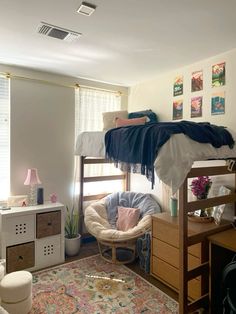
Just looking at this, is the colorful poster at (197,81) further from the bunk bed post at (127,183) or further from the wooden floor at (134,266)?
the wooden floor at (134,266)

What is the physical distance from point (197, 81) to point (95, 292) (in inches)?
103

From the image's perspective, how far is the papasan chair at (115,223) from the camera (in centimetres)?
287

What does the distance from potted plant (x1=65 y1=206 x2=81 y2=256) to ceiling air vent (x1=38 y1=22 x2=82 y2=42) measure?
2.33 metres

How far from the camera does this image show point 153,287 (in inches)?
98.1

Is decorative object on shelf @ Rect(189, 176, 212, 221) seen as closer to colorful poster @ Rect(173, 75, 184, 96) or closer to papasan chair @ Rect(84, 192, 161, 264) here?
papasan chair @ Rect(84, 192, 161, 264)

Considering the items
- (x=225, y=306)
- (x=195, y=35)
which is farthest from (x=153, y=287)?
(x=195, y=35)

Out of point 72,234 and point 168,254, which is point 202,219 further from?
point 72,234

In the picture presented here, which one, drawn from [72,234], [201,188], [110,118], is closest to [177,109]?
[110,118]

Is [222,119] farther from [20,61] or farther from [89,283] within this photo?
[20,61]

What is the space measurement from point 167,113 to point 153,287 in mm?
2178

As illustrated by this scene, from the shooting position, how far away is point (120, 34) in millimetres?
2172

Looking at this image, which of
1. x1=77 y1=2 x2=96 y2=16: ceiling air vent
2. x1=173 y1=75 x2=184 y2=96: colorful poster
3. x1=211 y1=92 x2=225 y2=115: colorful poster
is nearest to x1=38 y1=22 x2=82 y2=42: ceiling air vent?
x1=77 y1=2 x2=96 y2=16: ceiling air vent

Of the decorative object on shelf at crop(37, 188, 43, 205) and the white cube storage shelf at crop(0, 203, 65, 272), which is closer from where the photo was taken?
the white cube storage shelf at crop(0, 203, 65, 272)

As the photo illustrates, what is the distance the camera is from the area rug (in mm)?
2158
